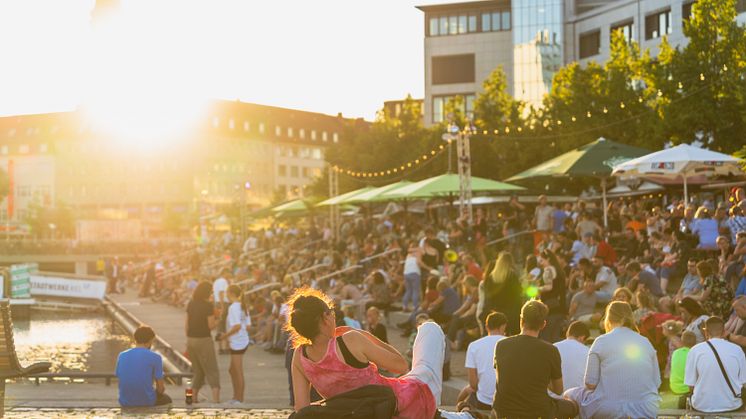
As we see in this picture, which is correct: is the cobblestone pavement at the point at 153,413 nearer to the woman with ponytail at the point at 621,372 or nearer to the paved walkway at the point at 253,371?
the paved walkway at the point at 253,371

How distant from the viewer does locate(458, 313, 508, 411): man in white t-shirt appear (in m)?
9.56

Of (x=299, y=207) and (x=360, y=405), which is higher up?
(x=299, y=207)

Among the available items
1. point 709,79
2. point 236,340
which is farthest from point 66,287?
point 236,340

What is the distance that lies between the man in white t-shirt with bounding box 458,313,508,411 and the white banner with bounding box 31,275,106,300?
39.8 metres

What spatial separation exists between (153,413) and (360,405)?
5.76 m

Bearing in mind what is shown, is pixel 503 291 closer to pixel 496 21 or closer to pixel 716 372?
pixel 716 372

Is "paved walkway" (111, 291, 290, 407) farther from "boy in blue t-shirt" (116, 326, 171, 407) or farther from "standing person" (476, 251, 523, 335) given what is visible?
"standing person" (476, 251, 523, 335)

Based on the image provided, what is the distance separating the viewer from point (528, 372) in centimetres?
797

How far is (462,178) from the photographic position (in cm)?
2630

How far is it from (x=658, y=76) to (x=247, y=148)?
98542 mm

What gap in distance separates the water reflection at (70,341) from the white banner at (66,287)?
120cm

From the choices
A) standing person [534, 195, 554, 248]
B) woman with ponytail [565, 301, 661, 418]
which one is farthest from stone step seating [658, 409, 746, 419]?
standing person [534, 195, 554, 248]

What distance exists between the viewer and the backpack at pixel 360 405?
6250mm

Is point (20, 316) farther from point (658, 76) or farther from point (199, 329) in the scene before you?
point (199, 329)
